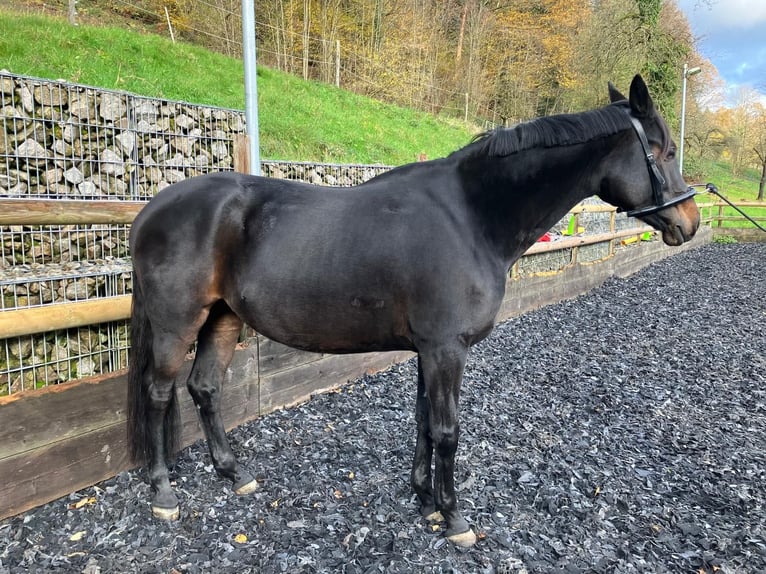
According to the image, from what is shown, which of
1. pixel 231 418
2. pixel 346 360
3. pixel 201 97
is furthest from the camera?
pixel 201 97

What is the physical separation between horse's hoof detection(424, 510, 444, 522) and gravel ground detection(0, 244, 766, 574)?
7 centimetres

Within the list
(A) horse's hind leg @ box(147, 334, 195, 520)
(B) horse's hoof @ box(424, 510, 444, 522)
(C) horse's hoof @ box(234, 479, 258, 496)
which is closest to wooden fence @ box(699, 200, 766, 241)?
(B) horse's hoof @ box(424, 510, 444, 522)

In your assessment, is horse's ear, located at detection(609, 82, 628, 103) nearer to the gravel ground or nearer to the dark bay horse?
the dark bay horse

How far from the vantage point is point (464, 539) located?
2271 millimetres

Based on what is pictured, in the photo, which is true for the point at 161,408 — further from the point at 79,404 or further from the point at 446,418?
the point at 446,418

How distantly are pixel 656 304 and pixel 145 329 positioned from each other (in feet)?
23.2

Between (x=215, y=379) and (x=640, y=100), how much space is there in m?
2.61

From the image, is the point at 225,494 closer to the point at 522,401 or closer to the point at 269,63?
the point at 522,401

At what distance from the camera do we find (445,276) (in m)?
2.16

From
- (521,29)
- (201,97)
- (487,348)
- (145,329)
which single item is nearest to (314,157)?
(201,97)

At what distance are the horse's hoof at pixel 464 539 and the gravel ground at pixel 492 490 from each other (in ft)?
0.17

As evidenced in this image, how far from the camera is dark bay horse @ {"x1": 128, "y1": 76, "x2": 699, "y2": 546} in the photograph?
2.20 metres

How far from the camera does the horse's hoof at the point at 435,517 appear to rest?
2449 millimetres

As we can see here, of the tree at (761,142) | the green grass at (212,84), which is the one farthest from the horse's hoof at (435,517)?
the tree at (761,142)
